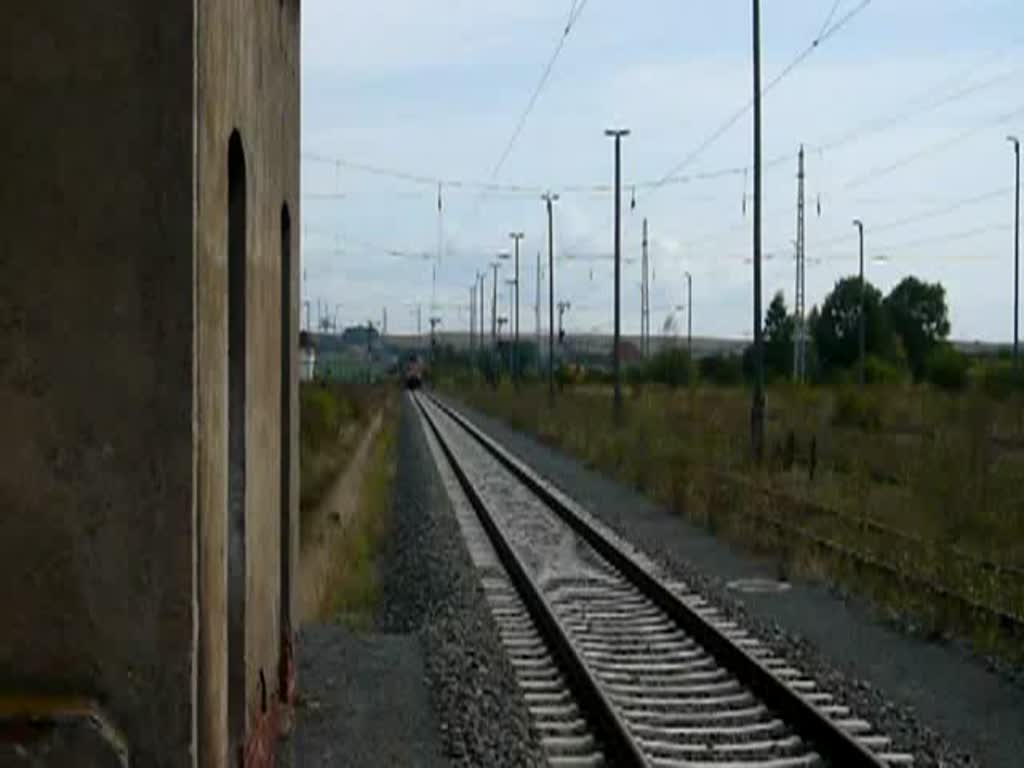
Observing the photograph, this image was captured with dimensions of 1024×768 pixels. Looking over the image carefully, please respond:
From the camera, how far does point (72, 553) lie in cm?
584

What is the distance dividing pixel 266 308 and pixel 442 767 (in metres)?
3.11

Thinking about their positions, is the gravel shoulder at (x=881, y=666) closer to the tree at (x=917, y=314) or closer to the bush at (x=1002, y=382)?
the bush at (x=1002, y=382)

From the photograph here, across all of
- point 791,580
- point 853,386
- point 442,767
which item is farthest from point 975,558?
point 853,386

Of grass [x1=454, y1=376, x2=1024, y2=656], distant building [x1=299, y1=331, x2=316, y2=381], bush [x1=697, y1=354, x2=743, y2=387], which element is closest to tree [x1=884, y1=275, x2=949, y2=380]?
bush [x1=697, y1=354, x2=743, y2=387]

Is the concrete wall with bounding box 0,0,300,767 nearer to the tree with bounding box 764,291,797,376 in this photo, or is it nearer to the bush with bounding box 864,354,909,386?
the bush with bounding box 864,354,909,386

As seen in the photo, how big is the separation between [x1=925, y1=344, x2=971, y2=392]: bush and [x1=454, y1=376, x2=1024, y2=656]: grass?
1704 cm

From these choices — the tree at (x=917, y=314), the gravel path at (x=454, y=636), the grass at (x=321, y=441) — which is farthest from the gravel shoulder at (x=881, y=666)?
the tree at (x=917, y=314)

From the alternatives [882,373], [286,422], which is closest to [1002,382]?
[882,373]

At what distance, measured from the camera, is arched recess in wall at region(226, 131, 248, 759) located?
24.2 ft

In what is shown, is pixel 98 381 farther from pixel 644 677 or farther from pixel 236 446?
pixel 644 677

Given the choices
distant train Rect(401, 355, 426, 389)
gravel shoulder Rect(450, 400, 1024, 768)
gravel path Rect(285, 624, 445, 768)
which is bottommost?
distant train Rect(401, 355, 426, 389)

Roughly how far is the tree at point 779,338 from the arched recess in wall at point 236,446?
279 feet

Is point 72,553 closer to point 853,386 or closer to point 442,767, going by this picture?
point 442,767

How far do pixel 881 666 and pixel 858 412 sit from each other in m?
42.5
